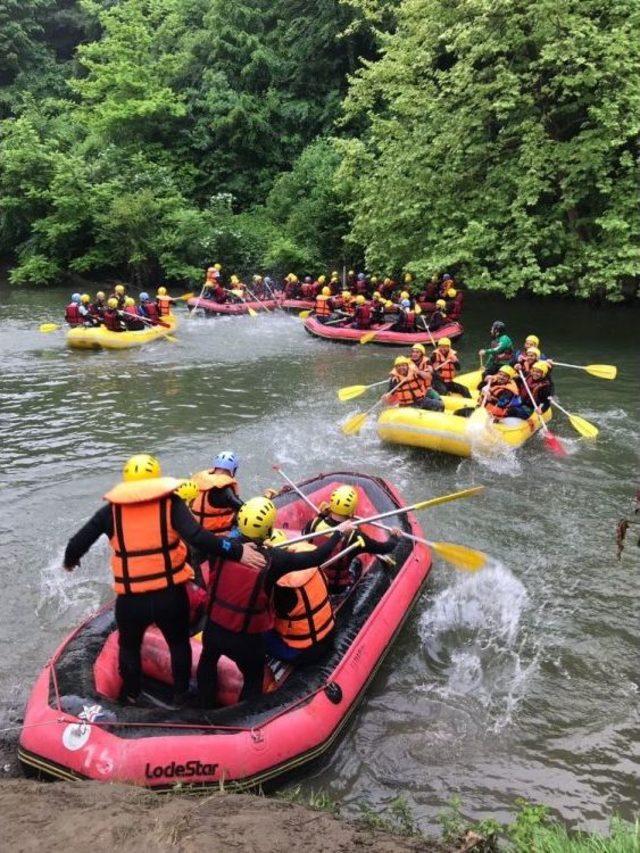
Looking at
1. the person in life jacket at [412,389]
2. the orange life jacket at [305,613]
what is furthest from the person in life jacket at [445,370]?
the orange life jacket at [305,613]

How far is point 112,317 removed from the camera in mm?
14141

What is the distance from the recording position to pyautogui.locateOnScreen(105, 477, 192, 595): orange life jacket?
138 inches

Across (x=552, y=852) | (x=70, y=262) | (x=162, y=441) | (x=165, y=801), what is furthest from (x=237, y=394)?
(x=70, y=262)

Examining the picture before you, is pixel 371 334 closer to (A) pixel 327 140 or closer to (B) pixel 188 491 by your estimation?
(B) pixel 188 491

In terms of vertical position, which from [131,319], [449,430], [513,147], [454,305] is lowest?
[449,430]

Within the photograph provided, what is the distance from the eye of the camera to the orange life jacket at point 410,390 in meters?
9.05

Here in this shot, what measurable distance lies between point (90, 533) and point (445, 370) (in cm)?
728

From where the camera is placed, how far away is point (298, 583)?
3.93 m

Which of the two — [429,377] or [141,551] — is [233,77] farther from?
[141,551]

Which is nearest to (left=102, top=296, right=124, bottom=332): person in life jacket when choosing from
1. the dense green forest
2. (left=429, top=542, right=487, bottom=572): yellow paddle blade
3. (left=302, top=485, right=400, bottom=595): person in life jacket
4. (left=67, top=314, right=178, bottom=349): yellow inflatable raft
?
(left=67, top=314, right=178, bottom=349): yellow inflatable raft

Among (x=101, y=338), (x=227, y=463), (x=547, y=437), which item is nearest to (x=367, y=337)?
(x=101, y=338)

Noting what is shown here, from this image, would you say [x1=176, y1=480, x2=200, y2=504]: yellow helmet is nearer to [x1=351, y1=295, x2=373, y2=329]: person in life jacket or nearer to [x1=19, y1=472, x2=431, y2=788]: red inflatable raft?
[x1=19, y1=472, x2=431, y2=788]: red inflatable raft

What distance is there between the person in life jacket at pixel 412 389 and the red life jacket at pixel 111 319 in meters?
7.55

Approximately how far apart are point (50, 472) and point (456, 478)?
4.96 metres
